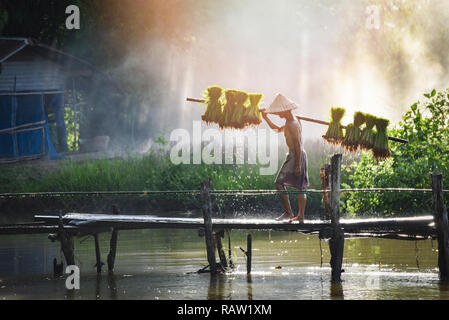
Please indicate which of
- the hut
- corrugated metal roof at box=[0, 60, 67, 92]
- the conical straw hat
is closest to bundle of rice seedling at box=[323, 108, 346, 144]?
the conical straw hat

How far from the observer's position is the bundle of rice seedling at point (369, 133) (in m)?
11.7

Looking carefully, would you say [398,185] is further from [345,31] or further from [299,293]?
[345,31]

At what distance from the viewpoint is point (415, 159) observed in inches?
626

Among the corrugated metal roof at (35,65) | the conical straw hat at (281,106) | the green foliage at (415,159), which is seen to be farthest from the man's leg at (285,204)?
the corrugated metal roof at (35,65)

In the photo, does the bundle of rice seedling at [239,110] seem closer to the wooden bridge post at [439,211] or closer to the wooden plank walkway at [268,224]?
the wooden plank walkway at [268,224]

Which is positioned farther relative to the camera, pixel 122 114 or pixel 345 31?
pixel 345 31

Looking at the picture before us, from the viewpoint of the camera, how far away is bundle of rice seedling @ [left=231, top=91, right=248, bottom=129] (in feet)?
38.8

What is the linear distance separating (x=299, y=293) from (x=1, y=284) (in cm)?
453

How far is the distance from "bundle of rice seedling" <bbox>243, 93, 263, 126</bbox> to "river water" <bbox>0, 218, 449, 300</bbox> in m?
2.33

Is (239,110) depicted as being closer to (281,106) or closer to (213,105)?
(213,105)

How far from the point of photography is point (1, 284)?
12516mm

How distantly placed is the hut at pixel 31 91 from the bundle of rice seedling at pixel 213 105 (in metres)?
11.4

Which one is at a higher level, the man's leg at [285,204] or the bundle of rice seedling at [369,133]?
the bundle of rice seedling at [369,133]

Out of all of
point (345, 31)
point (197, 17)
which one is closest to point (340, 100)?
point (345, 31)
